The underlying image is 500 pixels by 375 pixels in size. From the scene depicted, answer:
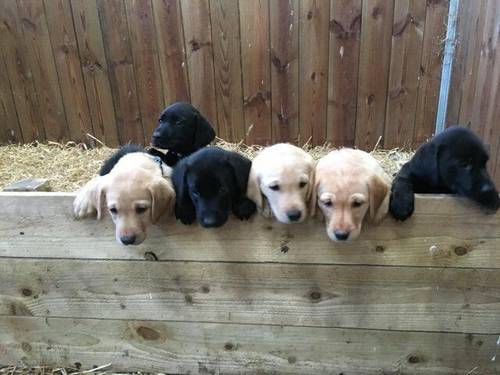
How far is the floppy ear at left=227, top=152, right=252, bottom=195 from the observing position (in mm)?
1595

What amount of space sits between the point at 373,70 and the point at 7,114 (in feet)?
11.6

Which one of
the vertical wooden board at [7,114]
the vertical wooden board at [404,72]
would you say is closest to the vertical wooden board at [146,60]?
the vertical wooden board at [7,114]

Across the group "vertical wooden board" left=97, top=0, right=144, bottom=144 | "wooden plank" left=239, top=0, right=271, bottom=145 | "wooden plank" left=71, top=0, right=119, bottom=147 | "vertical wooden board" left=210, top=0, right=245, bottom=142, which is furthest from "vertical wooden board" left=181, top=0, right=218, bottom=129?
"wooden plank" left=71, top=0, right=119, bottom=147

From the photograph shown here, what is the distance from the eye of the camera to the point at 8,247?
1.75 meters

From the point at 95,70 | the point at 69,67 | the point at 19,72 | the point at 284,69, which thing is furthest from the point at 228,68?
the point at 19,72

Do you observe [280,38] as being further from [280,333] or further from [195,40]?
[280,333]

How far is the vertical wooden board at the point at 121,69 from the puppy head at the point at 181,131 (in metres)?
1.74

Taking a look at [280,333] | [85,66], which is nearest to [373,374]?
[280,333]

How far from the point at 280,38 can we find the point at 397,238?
8.45ft

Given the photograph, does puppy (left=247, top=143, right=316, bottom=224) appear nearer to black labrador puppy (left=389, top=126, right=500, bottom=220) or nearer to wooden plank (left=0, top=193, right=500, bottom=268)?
wooden plank (left=0, top=193, right=500, bottom=268)

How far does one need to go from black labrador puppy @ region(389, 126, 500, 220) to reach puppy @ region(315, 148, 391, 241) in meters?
0.07

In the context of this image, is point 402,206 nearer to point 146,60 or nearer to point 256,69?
point 256,69

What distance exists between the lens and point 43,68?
3.98 metres

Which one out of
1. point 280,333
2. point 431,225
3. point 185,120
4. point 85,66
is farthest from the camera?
point 85,66
